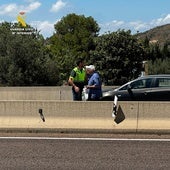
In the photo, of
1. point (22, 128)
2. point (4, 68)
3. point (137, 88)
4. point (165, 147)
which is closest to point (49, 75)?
point (4, 68)

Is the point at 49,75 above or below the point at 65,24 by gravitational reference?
below

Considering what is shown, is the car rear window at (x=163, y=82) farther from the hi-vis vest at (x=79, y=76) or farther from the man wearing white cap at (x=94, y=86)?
the man wearing white cap at (x=94, y=86)

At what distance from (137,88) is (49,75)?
72.1ft

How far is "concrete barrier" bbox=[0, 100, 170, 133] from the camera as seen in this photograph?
470 inches

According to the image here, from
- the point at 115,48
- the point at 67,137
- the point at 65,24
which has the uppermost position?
the point at 65,24

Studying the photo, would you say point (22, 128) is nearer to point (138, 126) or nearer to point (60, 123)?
point (60, 123)

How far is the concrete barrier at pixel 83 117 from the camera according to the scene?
39.1 ft

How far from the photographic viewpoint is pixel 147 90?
16984 millimetres

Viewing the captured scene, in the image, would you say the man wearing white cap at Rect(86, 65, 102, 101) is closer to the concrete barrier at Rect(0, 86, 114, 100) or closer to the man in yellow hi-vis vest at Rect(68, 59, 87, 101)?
the man in yellow hi-vis vest at Rect(68, 59, 87, 101)

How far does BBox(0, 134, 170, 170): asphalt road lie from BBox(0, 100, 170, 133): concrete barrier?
593 millimetres

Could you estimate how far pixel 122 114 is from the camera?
12016 millimetres

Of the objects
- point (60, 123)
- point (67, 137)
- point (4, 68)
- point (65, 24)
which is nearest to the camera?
point (67, 137)

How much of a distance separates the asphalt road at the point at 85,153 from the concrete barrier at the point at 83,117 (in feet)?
1.95

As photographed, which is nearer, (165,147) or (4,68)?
(165,147)
